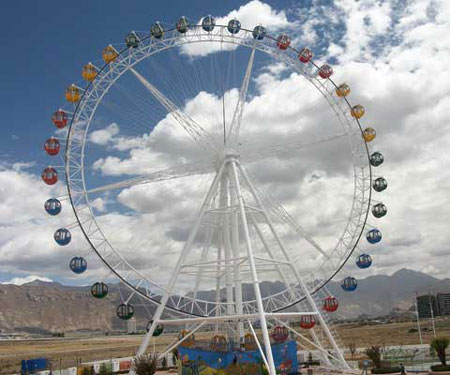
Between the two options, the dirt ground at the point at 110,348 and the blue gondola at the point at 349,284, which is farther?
the dirt ground at the point at 110,348

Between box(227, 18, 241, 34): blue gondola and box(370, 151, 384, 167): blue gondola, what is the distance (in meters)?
12.5

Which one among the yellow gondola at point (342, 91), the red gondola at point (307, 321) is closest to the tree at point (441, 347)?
the red gondola at point (307, 321)

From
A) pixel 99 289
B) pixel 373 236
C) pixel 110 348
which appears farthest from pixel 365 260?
pixel 110 348

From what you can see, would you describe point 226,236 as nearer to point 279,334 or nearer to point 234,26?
point 279,334

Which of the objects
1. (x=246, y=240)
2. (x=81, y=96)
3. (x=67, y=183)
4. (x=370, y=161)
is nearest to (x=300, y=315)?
(x=246, y=240)

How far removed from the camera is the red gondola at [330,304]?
31234 millimetres

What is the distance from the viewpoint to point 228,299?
3116 centimetres

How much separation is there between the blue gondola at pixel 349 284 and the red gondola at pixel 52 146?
19.6 metres

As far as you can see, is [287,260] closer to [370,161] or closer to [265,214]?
[265,214]

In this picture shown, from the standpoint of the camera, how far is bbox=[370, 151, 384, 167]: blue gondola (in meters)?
36.1

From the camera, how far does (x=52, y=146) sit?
3262 cm

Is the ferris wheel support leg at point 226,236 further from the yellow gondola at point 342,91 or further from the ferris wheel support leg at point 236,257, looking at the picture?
the yellow gondola at point 342,91

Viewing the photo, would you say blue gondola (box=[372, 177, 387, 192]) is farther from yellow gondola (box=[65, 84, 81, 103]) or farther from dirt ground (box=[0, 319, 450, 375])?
dirt ground (box=[0, 319, 450, 375])

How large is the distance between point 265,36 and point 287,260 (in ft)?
50.3
